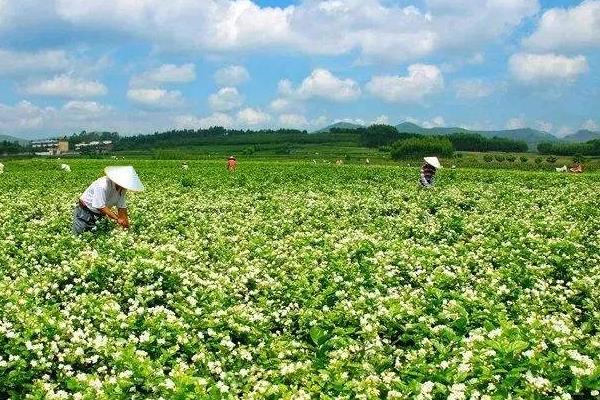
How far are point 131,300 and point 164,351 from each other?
2.57m

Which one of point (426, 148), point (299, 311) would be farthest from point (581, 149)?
point (299, 311)

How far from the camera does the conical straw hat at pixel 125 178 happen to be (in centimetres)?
1549

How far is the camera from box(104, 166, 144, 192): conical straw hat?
15492mm

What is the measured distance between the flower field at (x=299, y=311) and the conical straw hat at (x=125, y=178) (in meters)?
1.39

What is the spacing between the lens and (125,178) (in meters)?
15.7

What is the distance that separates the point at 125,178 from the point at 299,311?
7905mm

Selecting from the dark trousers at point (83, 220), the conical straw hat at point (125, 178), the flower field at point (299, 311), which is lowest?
the flower field at point (299, 311)

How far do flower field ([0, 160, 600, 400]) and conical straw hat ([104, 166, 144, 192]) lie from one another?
1.39 m

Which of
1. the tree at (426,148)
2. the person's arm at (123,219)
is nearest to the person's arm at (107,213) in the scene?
the person's arm at (123,219)

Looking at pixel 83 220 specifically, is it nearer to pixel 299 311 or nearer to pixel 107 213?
pixel 107 213

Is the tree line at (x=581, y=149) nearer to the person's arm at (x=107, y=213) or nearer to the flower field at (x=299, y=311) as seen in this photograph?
the flower field at (x=299, y=311)

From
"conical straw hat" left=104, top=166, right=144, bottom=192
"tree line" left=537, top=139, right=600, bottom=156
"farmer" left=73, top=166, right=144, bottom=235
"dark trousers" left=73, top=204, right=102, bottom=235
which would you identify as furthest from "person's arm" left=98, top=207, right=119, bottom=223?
"tree line" left=537, top=139, right=600, bottom=156

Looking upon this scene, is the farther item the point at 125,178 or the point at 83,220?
the point at 83,220

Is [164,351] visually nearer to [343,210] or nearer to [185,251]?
[185,251]
